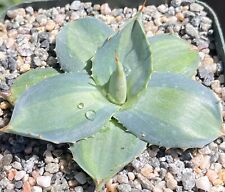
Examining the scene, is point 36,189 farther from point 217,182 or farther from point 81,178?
point 217,182

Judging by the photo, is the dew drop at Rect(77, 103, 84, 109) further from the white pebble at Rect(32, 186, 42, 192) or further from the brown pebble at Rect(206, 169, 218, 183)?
the brown pebble at Rect(206, 169, 218, 183)

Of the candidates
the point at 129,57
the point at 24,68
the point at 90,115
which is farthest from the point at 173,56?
the point at 24,68

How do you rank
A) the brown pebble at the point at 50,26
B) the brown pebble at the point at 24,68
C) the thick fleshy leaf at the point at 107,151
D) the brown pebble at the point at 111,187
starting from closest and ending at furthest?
1. the thick fleshy leaf at the point at 107,151
2. the brown pebble at the point at 111,187
3. the brown pebble at the point at 24,68
4. the brown pebble at the point at 50,26

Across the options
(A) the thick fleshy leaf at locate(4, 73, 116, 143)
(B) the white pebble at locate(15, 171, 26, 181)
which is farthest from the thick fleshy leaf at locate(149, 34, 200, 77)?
(B) the white pebble at locate(15, 171, 26, 181)

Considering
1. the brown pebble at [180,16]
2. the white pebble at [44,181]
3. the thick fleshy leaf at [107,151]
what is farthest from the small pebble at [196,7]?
the white pebble at [44,181]

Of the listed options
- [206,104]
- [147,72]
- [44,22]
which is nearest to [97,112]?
[147,72]

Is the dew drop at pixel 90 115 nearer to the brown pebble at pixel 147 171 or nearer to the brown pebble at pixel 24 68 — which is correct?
the brown pebble at pixel 147 171
